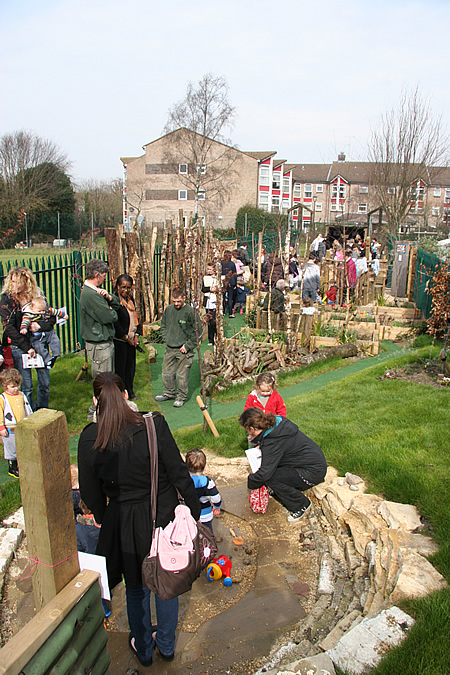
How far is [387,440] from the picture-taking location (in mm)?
5418

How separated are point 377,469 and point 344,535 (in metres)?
0.81

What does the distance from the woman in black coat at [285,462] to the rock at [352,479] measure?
0.34 metres

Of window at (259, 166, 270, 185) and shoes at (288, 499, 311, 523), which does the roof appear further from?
shoes at (288, 499, 311, 523)

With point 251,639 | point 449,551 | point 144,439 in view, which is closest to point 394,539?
point 449,551

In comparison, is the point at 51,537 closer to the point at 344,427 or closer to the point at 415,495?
the point at 415,495

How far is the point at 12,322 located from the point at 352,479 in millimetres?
4285

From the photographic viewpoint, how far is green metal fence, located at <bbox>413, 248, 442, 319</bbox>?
12.4 metres

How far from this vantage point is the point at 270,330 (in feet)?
34.2

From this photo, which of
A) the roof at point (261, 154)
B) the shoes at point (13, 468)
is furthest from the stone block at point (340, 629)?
the roof at point (261, 154)

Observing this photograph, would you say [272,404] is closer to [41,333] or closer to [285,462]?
[285,462]

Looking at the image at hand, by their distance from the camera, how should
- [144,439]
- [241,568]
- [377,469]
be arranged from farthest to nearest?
1. [377,469]
2. [241,568]
3. [144,439]

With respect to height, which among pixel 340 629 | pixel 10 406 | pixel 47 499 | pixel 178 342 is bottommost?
pixel 340 629

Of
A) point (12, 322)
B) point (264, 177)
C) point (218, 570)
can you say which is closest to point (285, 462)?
point (218, 570)

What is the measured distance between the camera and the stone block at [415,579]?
10.2 feet
